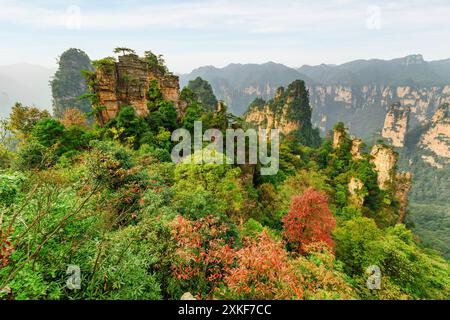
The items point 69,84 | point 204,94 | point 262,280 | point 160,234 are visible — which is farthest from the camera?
point 204,94

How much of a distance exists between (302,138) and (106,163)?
2310 inches

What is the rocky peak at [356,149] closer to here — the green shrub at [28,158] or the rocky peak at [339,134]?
the rocky peak at [339,134]

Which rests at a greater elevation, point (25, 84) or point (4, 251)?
point (25, 84)

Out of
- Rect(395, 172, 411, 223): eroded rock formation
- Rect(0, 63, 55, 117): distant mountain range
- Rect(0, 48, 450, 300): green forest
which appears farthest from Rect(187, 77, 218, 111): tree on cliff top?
Rect(0, 63, 55, 117): distant mountain range

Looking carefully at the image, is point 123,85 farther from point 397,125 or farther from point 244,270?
point 397,125

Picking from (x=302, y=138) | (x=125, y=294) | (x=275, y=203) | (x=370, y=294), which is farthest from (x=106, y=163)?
(x=302, y=138)

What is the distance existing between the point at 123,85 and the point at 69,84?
178 feet

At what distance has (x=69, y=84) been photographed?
214ft

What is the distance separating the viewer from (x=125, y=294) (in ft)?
17.0

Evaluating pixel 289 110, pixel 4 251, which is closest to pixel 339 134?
pixel 289 110

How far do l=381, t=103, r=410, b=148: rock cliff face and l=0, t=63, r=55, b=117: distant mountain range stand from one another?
153096 millimetres

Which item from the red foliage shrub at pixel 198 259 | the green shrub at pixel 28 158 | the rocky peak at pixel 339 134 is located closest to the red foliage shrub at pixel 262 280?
the red foliage shrub at pixel 198 259

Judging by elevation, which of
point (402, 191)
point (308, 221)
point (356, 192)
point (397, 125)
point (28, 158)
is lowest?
point (402, 191)

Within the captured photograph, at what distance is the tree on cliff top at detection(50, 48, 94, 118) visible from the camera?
63281 millimetres
